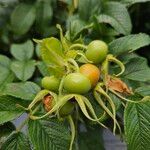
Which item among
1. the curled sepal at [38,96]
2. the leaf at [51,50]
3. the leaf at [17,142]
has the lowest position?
the leaf at [17,142]

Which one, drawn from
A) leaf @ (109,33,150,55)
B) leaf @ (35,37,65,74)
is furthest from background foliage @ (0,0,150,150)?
leaf @ (35,37,65,74)

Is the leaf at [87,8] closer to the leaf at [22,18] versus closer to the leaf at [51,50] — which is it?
the leaf at [22,18]

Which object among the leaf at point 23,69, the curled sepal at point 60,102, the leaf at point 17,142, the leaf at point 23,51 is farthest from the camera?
the leaf at point 23,51

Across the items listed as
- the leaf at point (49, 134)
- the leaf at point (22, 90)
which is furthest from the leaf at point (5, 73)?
the leaf at point (49, 134)

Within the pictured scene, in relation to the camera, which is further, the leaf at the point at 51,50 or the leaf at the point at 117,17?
the leaf at the point at 117,17

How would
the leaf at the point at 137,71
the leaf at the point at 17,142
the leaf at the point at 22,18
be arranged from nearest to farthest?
the leaf at the point at 17,142, the leaf at the point at 137,71, the leaf at the point at 22,18

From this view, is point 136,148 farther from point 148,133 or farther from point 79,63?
point 79,63

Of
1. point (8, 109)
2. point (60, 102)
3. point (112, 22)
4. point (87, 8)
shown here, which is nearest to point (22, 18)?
point (87, 8)

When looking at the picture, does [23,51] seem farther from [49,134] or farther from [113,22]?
[49,134]
